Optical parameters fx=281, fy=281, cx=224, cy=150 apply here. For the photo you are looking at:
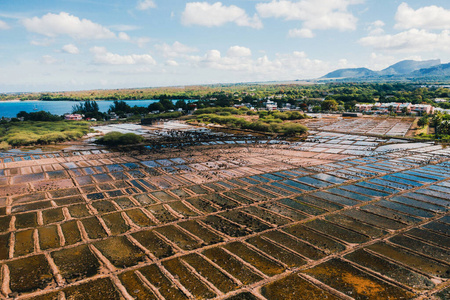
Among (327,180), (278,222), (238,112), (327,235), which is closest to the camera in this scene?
(327,235)

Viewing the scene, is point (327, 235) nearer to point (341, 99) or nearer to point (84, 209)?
point (84, 209)

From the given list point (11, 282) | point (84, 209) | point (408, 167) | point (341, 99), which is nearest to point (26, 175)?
point (84, 209)

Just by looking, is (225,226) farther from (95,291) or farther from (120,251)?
(95,291)

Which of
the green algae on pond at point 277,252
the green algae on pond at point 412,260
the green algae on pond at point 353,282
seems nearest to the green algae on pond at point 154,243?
the green algae on pond at point 277,252

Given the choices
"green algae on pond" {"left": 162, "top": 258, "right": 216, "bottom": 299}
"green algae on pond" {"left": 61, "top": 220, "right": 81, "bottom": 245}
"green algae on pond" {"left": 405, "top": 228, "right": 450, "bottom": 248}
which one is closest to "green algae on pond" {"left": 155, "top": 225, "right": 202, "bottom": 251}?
"green algae on pond" {"left": 162, "top": 258, "right": 216, "bottom": 299}

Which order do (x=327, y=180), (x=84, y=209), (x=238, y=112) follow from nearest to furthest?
(x=84, y=209), (x=327, y=180), (x=238, y=112)

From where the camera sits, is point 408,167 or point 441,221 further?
point 408,167

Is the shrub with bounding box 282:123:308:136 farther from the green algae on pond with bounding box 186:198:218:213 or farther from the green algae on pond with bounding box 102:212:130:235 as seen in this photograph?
the green algae on pond with bounding box 102:212:130:235

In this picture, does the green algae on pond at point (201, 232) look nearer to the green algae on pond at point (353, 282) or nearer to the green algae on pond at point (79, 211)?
the green algae on pond at point (353, 282)
